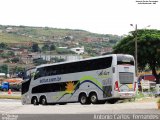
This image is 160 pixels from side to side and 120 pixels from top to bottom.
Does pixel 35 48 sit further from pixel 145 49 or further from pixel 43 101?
pixel 43 101

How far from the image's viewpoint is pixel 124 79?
3294 centimetres

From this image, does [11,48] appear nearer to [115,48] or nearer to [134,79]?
[115,48]

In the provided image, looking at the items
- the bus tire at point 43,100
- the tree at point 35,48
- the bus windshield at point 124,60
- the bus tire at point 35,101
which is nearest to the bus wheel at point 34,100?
the bus tire at point 35,101

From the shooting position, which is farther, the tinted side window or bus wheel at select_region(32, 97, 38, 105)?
the tinted side window

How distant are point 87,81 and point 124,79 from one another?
2.73m

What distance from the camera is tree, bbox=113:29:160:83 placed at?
242 ft

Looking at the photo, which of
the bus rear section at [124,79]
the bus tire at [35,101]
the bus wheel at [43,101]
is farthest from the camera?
the bus tire at [35,101]

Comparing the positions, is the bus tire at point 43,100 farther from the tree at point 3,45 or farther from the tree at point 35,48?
the tree at point 3,45

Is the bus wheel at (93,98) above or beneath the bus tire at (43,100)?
above

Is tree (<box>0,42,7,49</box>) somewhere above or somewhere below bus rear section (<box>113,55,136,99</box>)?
above

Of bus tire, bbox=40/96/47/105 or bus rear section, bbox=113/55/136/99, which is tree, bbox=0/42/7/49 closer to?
bus tire, bbox=40/96/47/105

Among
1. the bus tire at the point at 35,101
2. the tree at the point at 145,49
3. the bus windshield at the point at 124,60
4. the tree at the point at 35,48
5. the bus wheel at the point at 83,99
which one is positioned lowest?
the bus tire at the point at 35,101

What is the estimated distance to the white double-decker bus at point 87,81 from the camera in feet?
106

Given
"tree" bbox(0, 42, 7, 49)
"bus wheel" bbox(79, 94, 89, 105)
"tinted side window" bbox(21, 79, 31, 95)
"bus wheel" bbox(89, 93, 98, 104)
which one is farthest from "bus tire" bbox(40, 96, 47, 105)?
"tree" bbox(0, 42, 7, 49)
